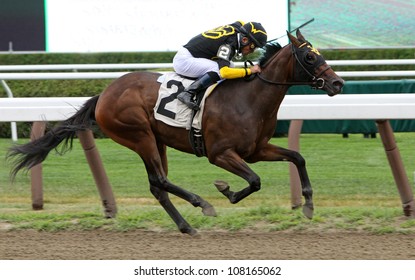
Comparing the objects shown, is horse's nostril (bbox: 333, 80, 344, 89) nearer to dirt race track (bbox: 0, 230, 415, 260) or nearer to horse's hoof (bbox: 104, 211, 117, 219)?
dirt race track (bbox: 0, 230, 415, 260)

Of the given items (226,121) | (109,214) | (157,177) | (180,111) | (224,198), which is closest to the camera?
(226,121)

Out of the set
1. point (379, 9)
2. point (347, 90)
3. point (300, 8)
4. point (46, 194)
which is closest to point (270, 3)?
point (300, 8)

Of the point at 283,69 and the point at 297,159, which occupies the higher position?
the point at 283,69

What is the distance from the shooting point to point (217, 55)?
6441 millimetres

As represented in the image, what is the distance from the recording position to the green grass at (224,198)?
21.9 ft

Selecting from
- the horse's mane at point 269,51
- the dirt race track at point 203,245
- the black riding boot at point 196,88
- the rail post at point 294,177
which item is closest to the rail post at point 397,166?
the dirt race track at point 203,245

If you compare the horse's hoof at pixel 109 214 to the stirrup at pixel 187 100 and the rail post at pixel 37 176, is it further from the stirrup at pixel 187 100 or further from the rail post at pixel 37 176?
the stirrup at pixel 187 100

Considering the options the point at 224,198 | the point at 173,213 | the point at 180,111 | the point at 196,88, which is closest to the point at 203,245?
the point at 173,213

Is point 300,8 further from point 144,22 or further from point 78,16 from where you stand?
point 78,16

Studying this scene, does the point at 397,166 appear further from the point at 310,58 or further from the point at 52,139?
the point at 52,139

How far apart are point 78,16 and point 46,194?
294 inches

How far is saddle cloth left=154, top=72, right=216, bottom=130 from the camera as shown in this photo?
6406mm

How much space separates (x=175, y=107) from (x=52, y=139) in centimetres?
97

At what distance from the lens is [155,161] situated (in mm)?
6543
